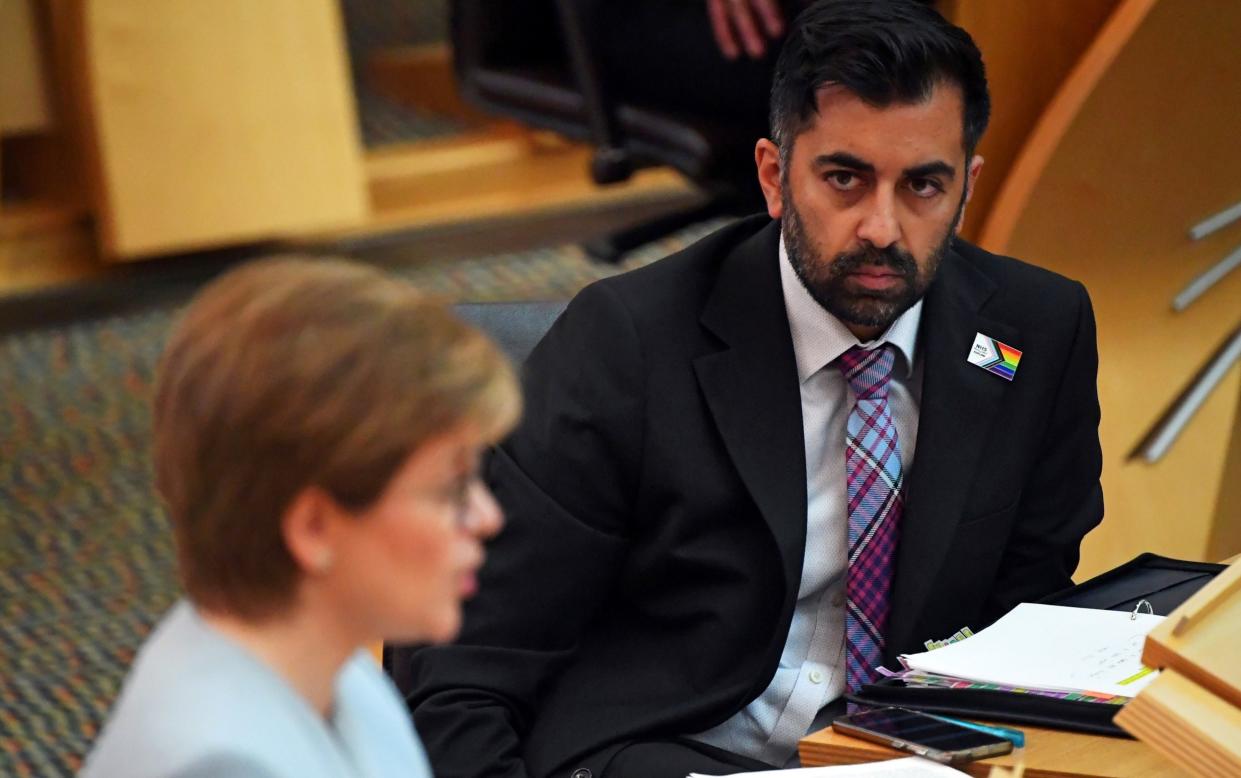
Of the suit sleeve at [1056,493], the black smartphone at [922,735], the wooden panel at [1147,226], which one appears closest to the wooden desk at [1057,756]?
the black smartphone at [922,735]

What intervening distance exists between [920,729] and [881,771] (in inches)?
2.6

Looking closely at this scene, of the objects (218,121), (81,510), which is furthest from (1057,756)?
(218,121)

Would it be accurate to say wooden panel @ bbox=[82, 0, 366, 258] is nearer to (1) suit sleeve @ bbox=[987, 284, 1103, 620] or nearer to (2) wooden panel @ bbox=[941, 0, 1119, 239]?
(2) wooden panel @ bbox=[941, 0, 1119, 239]

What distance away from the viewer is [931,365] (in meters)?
1.70

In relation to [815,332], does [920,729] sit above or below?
below

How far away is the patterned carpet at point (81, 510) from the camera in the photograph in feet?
8.75

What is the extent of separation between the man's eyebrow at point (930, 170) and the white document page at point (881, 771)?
59cm

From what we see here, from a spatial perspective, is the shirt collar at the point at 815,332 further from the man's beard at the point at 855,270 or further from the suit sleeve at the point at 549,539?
the suit sleeve at the point at 549,539

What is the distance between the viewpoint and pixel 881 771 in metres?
1.28

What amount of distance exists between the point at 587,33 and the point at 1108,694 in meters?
1.82

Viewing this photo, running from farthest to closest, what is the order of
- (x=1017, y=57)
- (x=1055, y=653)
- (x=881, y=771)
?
(x=1017, y=57) < (x=1055, y=653) < (x=881, y=771)

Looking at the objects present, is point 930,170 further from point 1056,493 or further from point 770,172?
point 1056,493

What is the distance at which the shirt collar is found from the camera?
1.68 metres

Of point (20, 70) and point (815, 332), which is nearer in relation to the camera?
point (815, 332)
